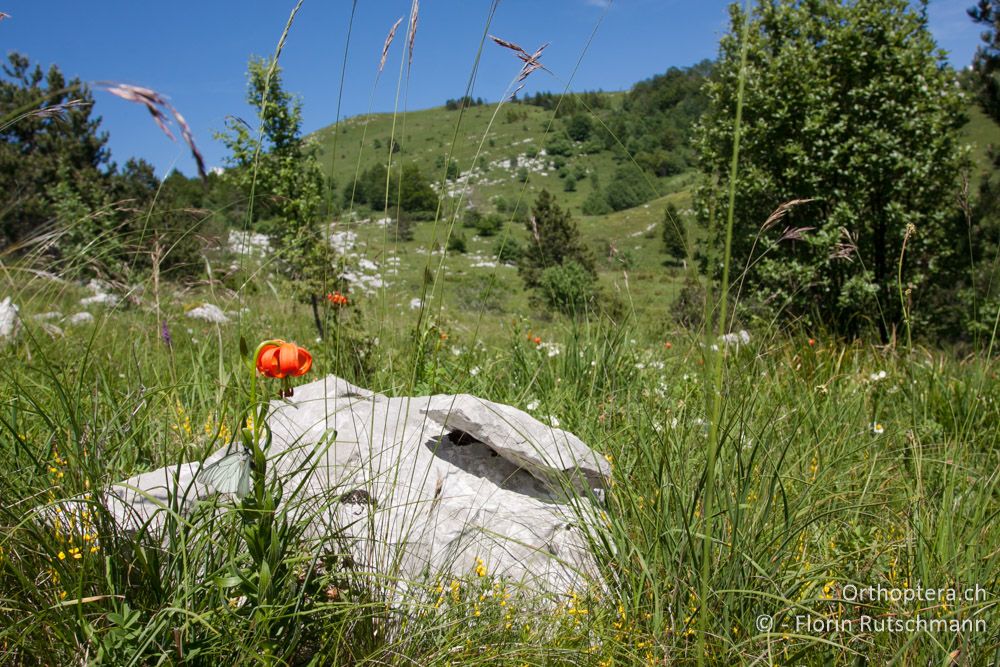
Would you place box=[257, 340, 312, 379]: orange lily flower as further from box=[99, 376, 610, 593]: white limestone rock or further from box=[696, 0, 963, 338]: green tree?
box=[696, 0, 963, 338]: green tree

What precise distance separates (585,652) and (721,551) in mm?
429

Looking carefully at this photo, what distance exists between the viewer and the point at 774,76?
9328mm

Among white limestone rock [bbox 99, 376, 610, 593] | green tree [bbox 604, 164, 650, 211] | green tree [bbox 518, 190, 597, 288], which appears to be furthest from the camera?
green tree [bbox 604, 164, 650, 211]

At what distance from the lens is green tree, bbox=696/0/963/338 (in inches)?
343

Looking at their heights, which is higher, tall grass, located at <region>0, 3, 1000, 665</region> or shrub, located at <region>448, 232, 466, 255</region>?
shrub, located at <region>448, 232, 466, 255</region>

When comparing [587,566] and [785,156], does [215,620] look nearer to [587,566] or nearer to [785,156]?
[587,566]

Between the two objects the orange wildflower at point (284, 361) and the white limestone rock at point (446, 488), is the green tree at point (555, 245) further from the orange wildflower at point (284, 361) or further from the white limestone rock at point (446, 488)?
the orange wildflower at point (284, 361)

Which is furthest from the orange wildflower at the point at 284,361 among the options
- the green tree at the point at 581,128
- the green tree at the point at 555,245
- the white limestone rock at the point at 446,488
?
the green tree at the point at 555,245

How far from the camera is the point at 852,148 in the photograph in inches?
348

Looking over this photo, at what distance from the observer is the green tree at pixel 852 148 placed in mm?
8703

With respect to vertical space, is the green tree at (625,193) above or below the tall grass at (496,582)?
above

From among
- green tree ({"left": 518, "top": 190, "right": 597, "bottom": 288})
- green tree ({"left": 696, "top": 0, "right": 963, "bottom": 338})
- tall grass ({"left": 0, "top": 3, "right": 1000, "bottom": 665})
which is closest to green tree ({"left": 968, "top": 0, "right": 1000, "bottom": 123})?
green tree ({"left": 696, "top": 0, "right": 963, "bottom": 338})

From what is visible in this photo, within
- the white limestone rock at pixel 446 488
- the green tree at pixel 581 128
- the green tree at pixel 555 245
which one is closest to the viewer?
the white limestone rock at pixel 446 488

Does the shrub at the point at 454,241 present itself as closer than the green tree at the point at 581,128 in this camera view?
Yes
